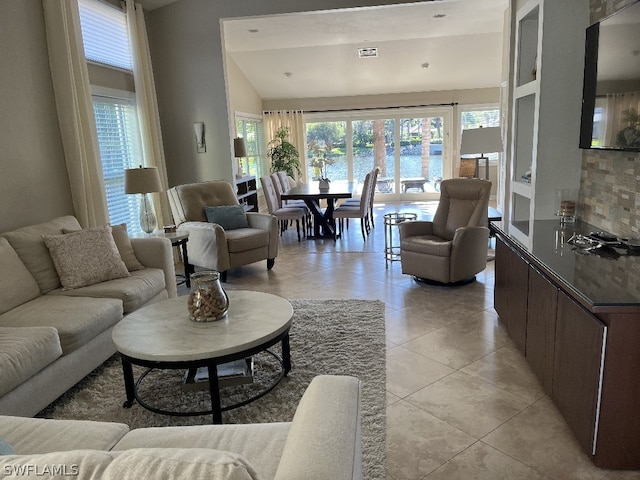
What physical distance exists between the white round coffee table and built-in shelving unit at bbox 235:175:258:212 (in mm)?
4301

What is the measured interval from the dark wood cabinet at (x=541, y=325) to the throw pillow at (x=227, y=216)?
3.38 metres

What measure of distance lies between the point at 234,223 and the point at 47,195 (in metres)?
1.90

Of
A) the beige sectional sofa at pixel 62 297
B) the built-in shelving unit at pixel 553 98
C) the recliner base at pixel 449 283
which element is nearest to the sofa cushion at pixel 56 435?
the beige sectional sofa at pixel 62 297

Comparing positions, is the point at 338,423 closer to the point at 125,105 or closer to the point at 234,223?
the point at 234,223

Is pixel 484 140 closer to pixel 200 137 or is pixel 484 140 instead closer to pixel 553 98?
pixel 553 98

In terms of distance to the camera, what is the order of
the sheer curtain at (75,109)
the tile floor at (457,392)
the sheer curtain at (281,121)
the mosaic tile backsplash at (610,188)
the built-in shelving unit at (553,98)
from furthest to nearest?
the sheer curtain at (281,121) < the sheer curtain at (75,109) < the built-in shelving unit at (553,98) < the mosaic tile backsplash at (610,188) < the tile floor at (457,392)

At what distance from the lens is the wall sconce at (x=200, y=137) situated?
578 cm

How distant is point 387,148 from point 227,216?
5807 millimetres

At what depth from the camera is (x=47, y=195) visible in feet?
12.8

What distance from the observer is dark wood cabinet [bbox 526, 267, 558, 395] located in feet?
Result: 7.77

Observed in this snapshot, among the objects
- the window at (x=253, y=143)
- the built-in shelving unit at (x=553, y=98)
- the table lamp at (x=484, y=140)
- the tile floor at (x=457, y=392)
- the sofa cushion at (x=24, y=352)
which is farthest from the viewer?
the window at (x=253, y=143)

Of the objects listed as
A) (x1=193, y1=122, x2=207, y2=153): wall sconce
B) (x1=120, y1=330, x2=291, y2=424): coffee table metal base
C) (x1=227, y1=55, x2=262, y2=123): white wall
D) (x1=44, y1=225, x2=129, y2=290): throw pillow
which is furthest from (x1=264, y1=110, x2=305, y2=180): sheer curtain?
(x1=120, y1=330, x2=291, y2=424): coffee table metal base

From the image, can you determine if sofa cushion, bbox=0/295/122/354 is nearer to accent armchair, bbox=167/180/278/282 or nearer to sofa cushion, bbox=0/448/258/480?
accent armchair, bbox=167/180/278/282

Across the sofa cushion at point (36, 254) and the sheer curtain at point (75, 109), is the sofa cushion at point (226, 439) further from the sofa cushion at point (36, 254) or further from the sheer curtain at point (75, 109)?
the sheer curtain at point (75, 109)
